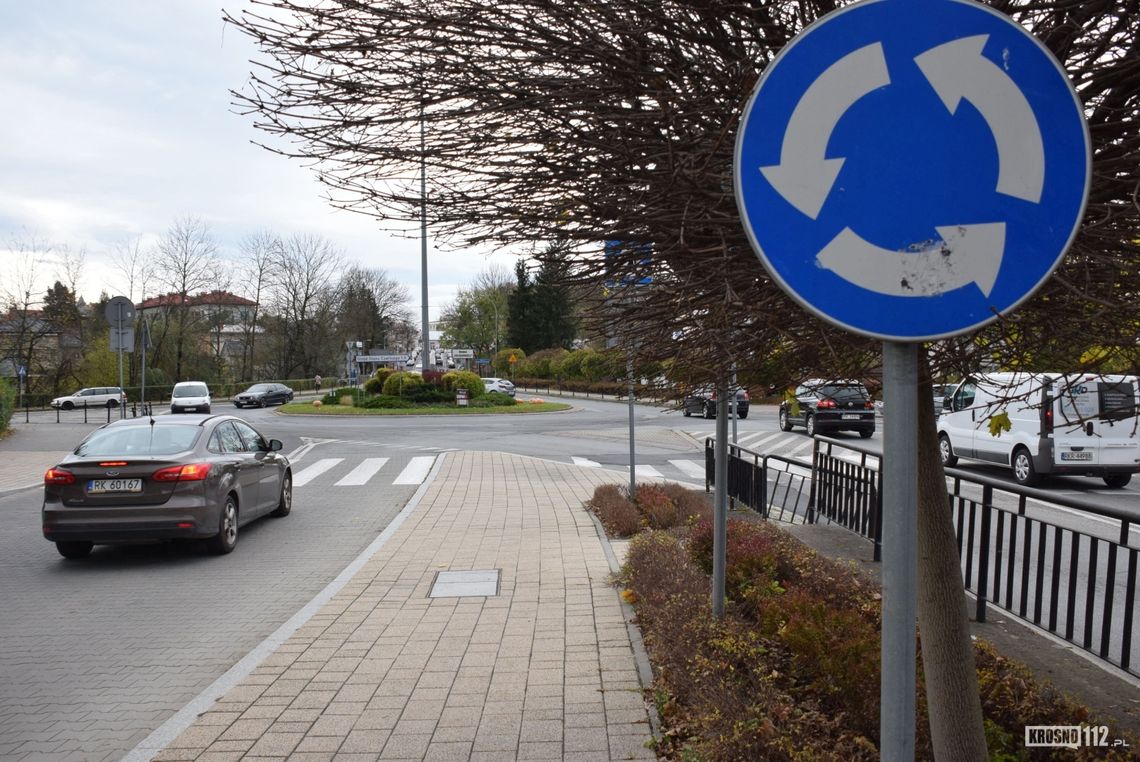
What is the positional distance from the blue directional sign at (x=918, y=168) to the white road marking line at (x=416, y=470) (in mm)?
15196

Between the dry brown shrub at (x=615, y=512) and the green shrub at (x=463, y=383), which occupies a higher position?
the green shrub at (x=463, y=383)

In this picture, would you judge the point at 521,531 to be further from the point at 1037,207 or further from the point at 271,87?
the point at 1037,207

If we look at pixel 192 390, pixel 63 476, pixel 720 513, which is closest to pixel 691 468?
pixel 63 476

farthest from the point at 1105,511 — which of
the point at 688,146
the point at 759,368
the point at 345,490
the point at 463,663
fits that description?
the point at 345,490

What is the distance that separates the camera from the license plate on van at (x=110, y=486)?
916 centimetres

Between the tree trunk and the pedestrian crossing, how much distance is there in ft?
45.4

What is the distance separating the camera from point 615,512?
1085cm

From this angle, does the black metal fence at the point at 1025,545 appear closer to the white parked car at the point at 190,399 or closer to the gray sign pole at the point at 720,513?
the gray sign pole at the point at 720,513

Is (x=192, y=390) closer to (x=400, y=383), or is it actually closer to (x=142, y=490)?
(x=400, y=383)

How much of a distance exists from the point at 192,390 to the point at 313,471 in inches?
1286

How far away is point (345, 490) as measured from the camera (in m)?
15.8

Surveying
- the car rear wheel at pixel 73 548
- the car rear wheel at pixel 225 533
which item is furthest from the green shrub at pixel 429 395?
the car rear wheel at pixel 73 548

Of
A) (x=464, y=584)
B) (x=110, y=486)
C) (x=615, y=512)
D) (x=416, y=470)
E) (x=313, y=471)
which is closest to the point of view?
(x=464, y=584)

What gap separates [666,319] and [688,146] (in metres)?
0.80
